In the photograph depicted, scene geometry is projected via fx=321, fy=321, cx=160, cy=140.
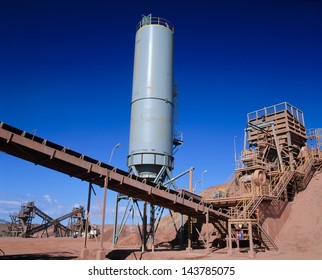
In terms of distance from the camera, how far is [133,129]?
92.4 feet

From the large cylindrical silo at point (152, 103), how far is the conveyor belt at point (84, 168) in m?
4.37

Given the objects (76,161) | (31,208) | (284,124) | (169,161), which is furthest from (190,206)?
(31,208)

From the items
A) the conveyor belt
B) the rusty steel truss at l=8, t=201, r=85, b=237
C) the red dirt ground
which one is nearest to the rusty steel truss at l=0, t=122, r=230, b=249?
the conveyor belt

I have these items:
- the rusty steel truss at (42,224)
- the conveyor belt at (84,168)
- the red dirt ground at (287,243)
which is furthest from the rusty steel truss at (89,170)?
the rusty steel truss at (42,224)

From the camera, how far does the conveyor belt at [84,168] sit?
617 inches

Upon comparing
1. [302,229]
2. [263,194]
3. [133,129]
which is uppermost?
[133,129]

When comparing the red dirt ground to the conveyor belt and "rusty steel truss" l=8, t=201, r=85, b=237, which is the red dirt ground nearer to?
the conveyor belt

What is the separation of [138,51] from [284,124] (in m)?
16.3

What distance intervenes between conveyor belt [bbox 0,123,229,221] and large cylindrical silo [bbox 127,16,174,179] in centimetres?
437

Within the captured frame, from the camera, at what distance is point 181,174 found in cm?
2838

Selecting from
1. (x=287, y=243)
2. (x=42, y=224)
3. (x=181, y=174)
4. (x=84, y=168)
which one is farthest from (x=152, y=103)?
(x=42, y=224)

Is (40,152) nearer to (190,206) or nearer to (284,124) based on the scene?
(190,206)

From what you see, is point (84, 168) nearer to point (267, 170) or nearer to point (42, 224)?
point (267, 170)

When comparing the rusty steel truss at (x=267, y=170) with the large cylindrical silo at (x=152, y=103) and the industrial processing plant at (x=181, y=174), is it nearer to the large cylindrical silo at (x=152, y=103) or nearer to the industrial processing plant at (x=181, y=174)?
the industrial processing plant at (x=181, y=174)
